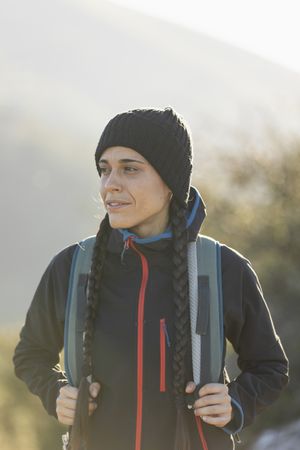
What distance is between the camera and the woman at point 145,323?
2.41 metres

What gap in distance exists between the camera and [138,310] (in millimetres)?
2459

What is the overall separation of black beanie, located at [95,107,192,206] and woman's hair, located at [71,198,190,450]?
0.18 meters

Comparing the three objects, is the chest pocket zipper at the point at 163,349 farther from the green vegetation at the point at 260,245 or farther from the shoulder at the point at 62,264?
the green vegetation at the point at 260,245

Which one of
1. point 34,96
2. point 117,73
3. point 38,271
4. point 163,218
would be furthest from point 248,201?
point 117,73

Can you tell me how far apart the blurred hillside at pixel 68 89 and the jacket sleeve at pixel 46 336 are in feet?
95.2

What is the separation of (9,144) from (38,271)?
16081 mm

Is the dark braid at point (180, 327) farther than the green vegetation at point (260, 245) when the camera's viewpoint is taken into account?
No

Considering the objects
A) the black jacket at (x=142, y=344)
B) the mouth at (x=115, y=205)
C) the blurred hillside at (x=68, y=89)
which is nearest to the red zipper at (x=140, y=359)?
the black jacket at (x=142, y=344)

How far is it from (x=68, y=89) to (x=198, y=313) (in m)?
86.2

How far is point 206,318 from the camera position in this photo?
2436mm

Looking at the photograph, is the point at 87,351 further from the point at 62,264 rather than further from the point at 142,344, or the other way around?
the point at 62,264

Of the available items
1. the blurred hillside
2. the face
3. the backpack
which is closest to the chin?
the face

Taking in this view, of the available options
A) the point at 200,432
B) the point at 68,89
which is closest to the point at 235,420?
the point at 200,432

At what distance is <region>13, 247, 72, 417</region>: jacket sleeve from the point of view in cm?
257
